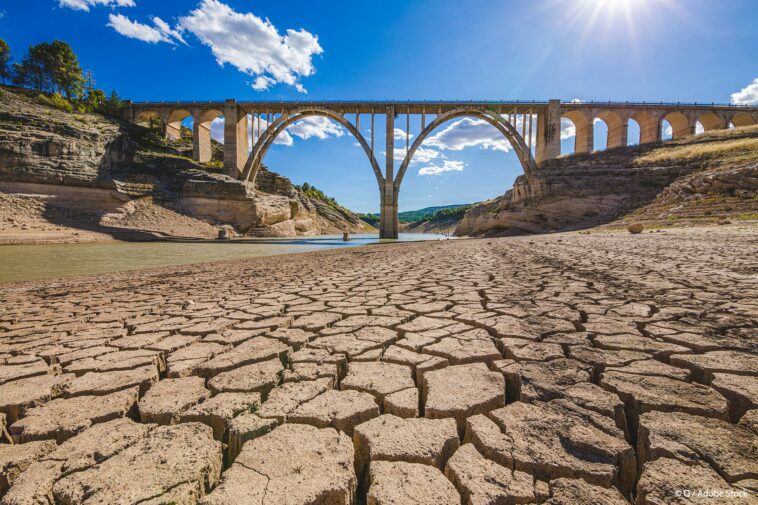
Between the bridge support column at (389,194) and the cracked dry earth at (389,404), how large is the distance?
22820mm

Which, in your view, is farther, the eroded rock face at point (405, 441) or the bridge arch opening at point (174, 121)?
the bridge arch opening at point (174, 121)

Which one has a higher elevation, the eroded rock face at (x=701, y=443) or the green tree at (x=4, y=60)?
the green tree at (x=4, y=60)

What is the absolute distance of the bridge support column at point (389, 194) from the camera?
1000 inches

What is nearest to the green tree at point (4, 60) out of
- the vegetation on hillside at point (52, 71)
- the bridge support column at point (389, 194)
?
the vegetation on hillside at point (52, 71)

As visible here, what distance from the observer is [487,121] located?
26422mm

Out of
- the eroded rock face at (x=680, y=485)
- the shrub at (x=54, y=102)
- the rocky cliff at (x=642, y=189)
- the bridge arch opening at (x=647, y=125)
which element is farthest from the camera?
the bridge arch opening at (x=647, y=125)

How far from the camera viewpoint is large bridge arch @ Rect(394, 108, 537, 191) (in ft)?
83.6

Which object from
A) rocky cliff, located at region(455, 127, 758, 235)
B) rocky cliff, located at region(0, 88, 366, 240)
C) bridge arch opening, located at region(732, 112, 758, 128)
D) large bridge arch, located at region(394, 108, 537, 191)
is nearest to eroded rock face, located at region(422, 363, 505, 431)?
rocky cliff, located at region(455, 127, 758, 235)

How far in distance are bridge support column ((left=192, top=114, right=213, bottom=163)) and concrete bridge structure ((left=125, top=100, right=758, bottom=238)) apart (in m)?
0.08

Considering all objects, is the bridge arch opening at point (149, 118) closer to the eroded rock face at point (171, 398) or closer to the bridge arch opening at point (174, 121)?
the bridge arch opening at point (174, 121)

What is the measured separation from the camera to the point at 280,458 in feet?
3.11

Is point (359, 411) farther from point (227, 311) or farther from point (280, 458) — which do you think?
point (227, 311)

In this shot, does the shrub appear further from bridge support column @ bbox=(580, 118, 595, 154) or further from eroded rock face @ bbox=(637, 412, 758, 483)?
bridge support column @ bbox=(580, 118, 595, 154)

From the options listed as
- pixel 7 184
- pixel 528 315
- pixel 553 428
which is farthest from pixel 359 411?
pixel 7 184
